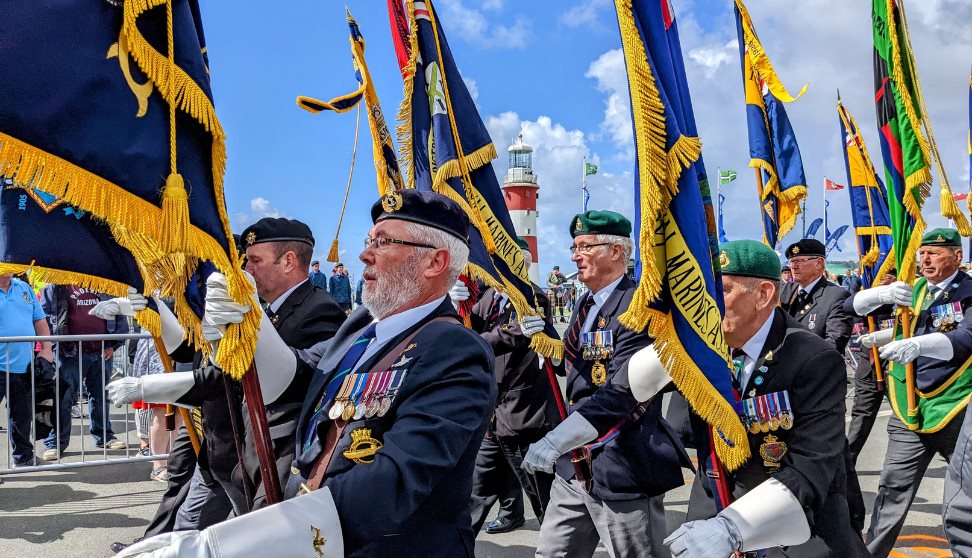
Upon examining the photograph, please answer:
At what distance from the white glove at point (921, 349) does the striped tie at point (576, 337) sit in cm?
196

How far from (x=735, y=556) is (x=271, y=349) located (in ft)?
5.66

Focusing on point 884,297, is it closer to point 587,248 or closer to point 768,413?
point 587,248

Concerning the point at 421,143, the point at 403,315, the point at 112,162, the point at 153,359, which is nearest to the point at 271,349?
the point at 403,315

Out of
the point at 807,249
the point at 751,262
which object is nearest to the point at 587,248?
the point at 751,262

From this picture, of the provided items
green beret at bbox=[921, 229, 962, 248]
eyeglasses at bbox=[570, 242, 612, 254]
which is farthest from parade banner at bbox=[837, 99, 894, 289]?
eyeglasses at bbox=[570, 242, 612, 254]

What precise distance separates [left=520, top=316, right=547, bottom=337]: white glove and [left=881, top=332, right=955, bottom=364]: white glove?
2.14 metres

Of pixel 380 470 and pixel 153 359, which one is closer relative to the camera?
pixel 380 470

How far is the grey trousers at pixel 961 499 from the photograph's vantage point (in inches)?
100

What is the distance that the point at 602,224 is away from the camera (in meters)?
4.00

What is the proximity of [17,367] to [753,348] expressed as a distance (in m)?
6.71

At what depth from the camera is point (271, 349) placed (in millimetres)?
2479

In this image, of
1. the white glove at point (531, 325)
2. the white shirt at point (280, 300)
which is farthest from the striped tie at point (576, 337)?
the white shirt at point (280, 300)

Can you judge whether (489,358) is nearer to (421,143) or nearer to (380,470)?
(380,470)

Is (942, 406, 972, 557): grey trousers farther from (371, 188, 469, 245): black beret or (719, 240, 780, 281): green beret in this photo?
(371, 188, 469, 245): black beret
